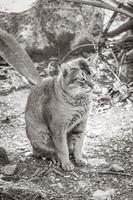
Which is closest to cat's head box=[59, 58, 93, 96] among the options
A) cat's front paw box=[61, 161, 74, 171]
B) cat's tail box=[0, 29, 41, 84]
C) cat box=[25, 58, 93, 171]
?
cat box=[25, 58, 93, 171]

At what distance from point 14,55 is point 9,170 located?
34.0 inches

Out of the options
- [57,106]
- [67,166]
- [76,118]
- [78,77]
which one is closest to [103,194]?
[67,166]

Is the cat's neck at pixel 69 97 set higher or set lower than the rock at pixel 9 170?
higher

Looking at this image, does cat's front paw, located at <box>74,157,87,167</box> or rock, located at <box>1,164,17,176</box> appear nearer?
rock, located at <box>1,164,17,176</box>

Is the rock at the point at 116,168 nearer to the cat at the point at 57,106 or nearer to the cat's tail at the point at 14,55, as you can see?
the cat at the point at 57,106

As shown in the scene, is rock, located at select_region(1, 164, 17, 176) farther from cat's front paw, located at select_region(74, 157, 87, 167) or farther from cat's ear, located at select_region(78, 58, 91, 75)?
cat's ear, located at select_region(78, 58, 91, 75)

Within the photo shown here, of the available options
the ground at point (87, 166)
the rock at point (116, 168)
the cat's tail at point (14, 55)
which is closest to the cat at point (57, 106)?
the cat's tail at point (14, 55)

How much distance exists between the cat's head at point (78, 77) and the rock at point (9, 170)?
725 millimetres

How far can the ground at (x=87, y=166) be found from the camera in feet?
10.3

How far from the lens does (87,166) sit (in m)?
3.53

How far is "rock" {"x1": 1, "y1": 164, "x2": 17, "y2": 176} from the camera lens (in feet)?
11.1

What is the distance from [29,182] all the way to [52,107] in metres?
0.57

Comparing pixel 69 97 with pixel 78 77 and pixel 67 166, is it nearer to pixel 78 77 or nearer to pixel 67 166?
pixel 78 77

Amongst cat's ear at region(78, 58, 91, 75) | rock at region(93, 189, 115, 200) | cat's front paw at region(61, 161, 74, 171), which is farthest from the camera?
cat's front paw at region(61, 161, 74, 171)
